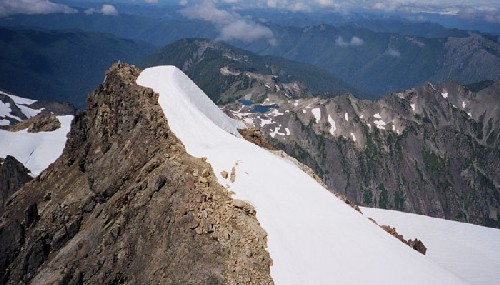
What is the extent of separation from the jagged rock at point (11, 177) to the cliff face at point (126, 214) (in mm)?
24094

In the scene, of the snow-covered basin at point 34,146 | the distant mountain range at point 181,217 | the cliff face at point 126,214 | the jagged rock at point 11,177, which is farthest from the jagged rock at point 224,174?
the snow-covered basin at point 34,146

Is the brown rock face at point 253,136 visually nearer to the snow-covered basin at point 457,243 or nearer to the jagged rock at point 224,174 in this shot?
Result: the snow-covered basin at point 457,243

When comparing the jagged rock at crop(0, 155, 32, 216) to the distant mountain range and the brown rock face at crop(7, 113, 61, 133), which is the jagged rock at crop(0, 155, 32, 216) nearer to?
the distant mountain range

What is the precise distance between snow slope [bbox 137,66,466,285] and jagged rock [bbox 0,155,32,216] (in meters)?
54.9

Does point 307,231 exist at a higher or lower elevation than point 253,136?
higher

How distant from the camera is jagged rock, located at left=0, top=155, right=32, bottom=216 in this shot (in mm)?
84750

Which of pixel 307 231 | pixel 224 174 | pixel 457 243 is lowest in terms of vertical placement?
pixel 457 243

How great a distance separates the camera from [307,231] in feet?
113

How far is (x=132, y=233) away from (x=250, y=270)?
1327 cm

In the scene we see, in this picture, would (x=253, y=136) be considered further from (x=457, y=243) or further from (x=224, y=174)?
(x=457, y=243)

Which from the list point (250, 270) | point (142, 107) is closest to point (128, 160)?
point (142, 107)

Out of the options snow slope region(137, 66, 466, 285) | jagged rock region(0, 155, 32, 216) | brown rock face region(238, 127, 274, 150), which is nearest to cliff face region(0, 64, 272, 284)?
snow slope region(137, 66, 466, 285)

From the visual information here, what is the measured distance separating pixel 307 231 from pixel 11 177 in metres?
73.7

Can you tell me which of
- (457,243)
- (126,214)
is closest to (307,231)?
(126,214)
